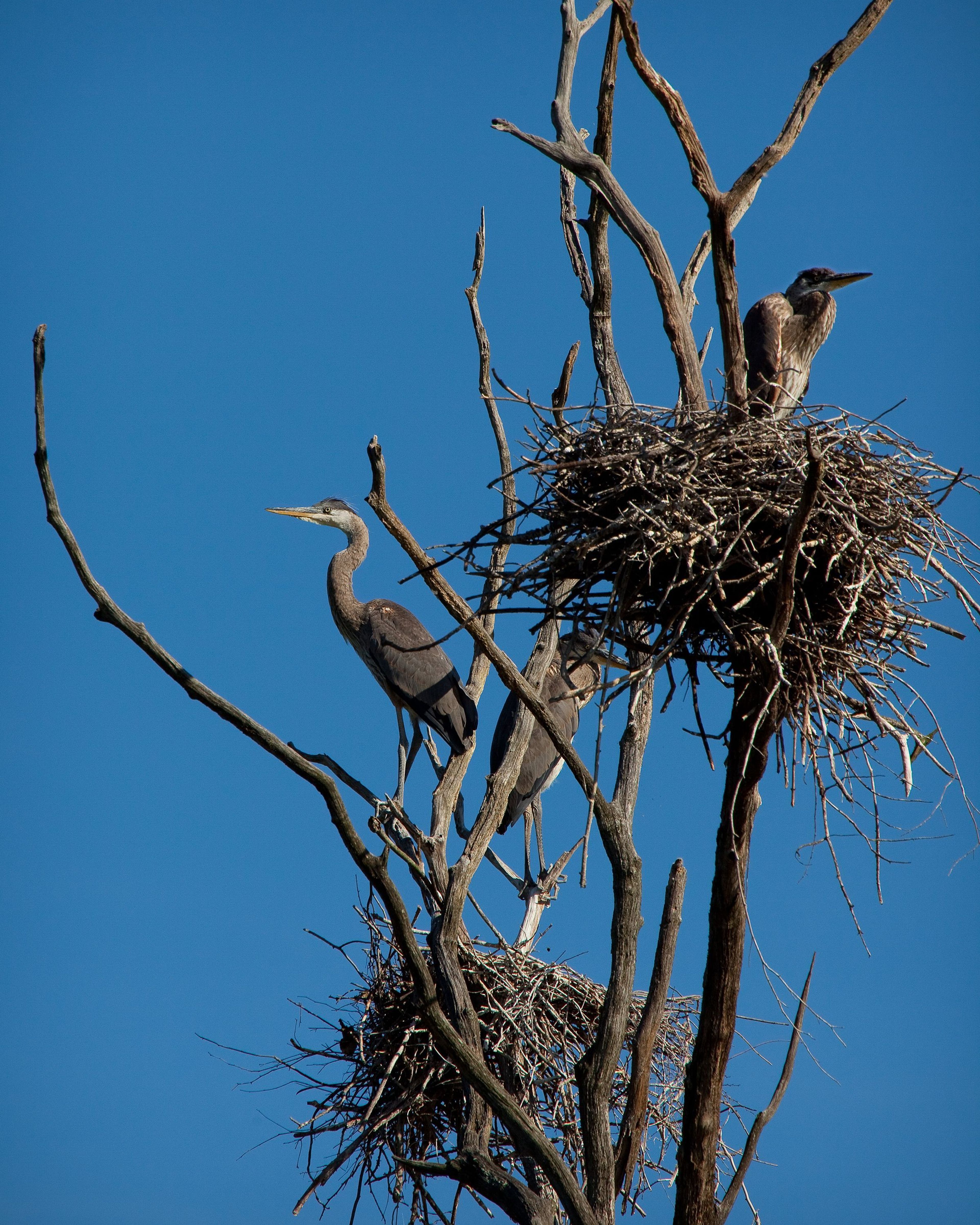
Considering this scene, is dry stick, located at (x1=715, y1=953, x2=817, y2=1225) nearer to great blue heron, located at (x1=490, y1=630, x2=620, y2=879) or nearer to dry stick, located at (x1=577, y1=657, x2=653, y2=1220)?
dry stick, located at (x1=577, y1=657, x2=653, y2=1220)

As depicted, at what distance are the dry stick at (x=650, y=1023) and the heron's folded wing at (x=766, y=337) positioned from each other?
6.72 ft

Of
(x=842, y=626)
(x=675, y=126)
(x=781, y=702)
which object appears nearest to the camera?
(x=842, y=626)

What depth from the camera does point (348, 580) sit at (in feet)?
28.8

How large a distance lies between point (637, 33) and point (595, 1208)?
3.88 metres

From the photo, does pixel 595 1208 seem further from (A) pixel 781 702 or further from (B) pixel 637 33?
(B) pixel 637 33

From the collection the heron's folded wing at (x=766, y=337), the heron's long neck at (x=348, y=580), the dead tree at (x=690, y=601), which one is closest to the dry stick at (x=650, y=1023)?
the dead tree at (x=690, y=601)

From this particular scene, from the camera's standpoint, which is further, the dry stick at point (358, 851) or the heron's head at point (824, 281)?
the heron's head at point (824, 281)

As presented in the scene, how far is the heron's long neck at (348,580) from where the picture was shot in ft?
28.3

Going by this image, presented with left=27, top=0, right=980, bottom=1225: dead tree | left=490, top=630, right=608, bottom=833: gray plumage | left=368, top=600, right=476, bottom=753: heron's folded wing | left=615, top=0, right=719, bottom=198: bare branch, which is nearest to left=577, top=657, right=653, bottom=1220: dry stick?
left=27, top=0, right=980, bottom=1225: dead tree

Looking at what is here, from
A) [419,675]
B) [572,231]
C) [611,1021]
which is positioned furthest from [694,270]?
[611,1021]

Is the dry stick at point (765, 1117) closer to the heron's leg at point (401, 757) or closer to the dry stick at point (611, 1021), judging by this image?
the dry stick at point (611, 1021)

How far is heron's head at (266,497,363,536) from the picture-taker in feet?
29.6

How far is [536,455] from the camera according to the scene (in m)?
3.89

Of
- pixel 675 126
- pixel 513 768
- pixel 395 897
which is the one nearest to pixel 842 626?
pixel 395 897
